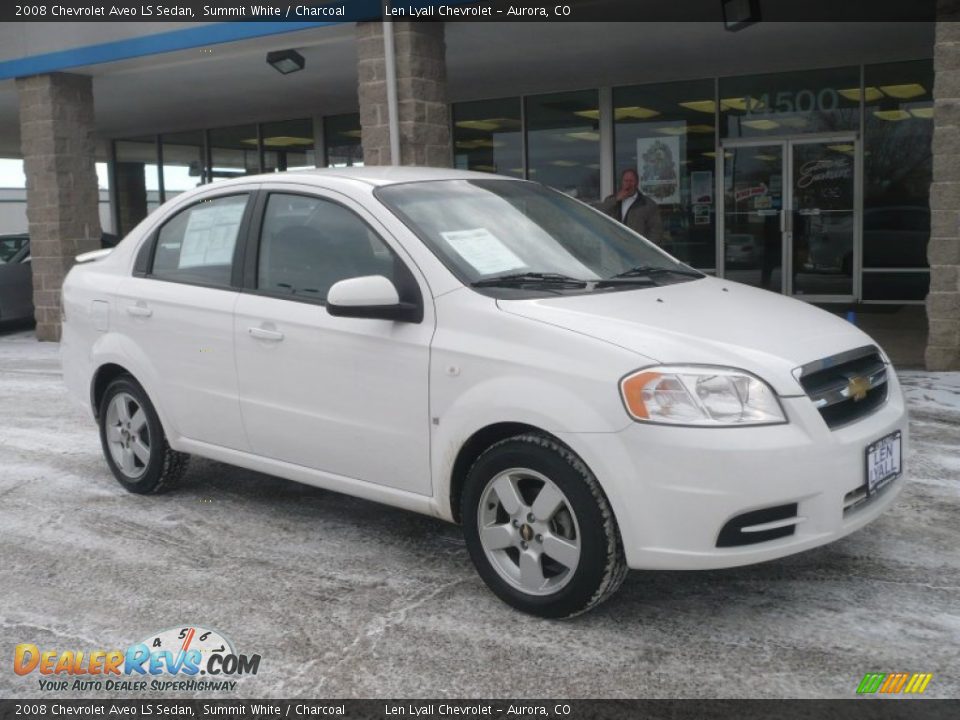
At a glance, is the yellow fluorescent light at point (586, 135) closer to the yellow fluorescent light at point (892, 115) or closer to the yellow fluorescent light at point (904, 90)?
the yellow fluorescent light at point (892, 115)

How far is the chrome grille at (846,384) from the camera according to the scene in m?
3.71

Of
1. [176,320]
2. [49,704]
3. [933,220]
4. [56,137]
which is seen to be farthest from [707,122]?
[49,704]

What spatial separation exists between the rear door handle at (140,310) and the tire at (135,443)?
0.39m

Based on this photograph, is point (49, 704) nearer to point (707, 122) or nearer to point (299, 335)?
point (299, 335)

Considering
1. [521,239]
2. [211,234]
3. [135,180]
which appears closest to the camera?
[521,239]

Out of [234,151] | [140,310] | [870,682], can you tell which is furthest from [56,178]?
[870,682]

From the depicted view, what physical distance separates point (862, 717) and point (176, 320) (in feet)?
11.9

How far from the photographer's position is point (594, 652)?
361 cm

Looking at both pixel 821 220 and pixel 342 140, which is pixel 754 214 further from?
pixel 342 140

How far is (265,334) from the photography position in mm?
4746

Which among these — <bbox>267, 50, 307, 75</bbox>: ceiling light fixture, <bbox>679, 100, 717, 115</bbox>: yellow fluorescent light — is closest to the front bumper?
<bbox>267, 50, 307, 75</bbox>: ceiling light fixture
